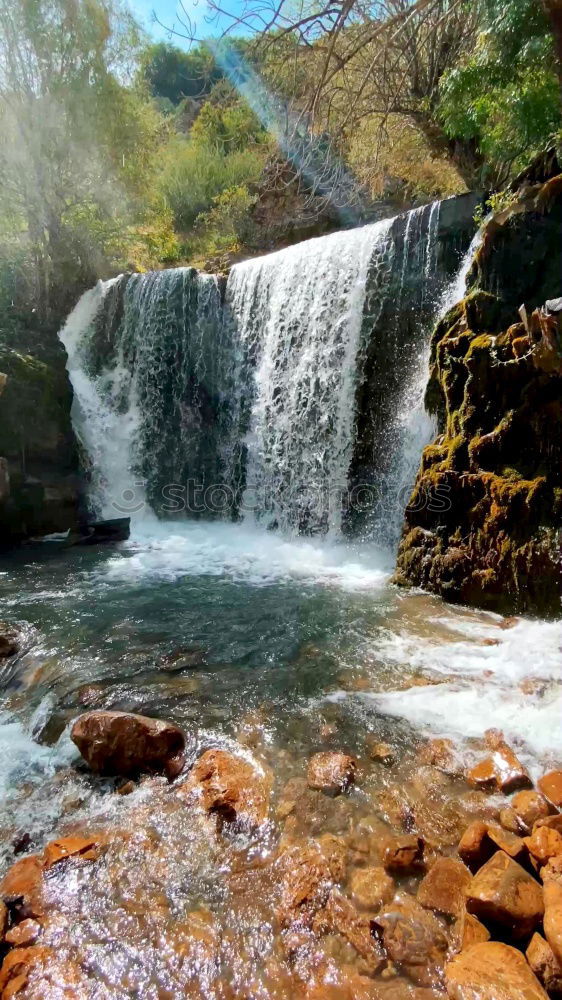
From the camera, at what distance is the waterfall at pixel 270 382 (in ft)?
25.6

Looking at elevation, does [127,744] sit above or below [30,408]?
below

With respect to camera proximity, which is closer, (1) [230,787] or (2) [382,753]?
(1) [230,787]

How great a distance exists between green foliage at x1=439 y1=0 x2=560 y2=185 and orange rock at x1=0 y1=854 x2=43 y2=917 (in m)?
7.70

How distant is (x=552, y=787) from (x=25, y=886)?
2.58 meters

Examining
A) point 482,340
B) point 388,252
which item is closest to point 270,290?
point 388,252

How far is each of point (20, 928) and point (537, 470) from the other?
5.09m

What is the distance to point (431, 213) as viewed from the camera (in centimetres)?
754

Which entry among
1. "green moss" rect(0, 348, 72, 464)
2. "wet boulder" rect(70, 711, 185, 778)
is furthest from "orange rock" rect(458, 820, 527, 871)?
"green moss" rect(0, 348, 72, 464)

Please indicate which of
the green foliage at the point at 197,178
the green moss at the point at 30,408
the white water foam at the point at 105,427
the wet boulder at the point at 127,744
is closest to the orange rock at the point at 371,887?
the wet boulder at the point at 127,744

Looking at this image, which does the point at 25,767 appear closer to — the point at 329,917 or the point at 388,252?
the point at 329,917

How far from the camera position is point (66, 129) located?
41.9 ft

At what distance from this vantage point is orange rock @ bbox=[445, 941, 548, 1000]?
1.76 meters

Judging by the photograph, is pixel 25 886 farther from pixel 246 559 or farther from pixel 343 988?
pixel 246 559

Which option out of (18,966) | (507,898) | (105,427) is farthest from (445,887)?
(105,427)
